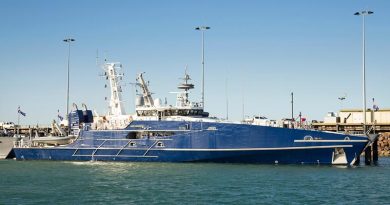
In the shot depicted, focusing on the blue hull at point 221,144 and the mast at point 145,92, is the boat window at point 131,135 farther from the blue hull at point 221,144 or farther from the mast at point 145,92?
the mast at point 145,92

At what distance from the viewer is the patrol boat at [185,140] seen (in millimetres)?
48594

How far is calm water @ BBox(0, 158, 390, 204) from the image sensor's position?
30.3 m

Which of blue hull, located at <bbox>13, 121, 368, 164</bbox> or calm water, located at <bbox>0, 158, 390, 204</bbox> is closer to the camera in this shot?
calm water, located at <bbox>0, 158, 390, 204</bbox>

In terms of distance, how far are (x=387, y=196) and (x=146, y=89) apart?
32590mm

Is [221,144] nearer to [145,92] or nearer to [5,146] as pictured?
[145,92]

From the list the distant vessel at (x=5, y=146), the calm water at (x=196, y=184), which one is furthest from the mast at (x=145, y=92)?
the distant vessel at (x=5, y=146)

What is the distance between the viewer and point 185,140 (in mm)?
51500

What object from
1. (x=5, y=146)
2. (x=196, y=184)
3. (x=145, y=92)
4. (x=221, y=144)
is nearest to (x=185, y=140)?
(x=221, y=144)

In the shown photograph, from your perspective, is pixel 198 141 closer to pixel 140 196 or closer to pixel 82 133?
pixel 82 133

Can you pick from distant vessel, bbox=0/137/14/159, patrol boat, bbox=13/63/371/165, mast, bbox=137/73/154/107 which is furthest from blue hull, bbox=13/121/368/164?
distant vessel, bbox=0/137/14/159

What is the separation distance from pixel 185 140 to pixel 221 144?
3443 mm

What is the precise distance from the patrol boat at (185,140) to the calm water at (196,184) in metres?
1.74

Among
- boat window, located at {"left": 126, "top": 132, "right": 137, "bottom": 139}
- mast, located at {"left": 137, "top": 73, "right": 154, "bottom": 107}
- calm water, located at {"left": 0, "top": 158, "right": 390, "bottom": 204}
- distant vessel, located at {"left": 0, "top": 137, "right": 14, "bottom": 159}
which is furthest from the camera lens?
distant vessel, located at {"left": 0, "top": 137, "right": 14, "bottom": 159}

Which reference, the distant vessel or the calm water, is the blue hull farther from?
the distant vessel
